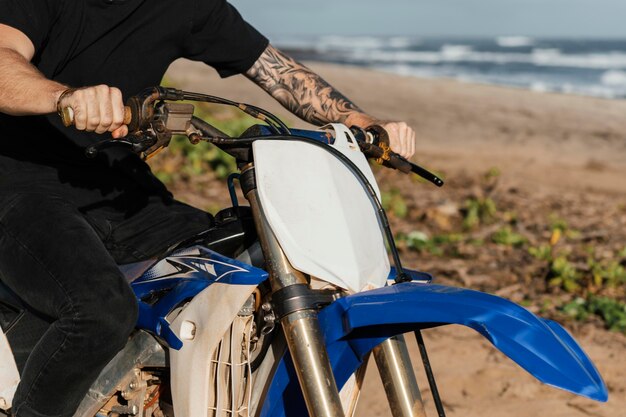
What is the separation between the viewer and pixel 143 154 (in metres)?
2.20

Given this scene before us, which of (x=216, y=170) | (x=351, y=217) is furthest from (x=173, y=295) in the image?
(x=216, y=170)

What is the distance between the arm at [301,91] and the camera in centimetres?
324

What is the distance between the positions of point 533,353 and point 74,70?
70.4 inches

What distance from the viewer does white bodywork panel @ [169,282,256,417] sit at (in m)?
A: 2.28

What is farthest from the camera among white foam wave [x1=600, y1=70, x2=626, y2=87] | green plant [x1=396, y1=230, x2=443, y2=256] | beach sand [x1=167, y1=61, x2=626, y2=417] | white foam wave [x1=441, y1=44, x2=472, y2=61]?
white foam wave [x1=441, y1=44, x2=472, y2=61]

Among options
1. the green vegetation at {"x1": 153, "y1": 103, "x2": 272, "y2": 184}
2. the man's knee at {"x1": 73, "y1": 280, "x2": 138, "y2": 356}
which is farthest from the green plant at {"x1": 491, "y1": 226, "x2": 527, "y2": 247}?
the man's knee at {"x1": 73, "y1": 280, "x2": 138, "y2": 356}

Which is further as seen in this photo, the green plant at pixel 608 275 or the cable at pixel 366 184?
the green plant at pixel 608 275

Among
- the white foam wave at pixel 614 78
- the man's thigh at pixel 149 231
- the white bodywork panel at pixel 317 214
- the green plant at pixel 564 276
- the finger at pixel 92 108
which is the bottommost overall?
the white foam wave at pixel 614 78

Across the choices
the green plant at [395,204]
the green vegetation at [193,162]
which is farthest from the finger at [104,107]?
the green vegetation at [193,162]

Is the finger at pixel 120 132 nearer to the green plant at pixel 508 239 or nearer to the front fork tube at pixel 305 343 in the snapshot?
the front fork tube at pixel 305 343

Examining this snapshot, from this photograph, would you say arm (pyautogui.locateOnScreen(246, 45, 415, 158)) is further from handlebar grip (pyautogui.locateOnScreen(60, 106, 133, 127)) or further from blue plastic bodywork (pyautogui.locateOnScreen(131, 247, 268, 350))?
handlebar grip (pyautogui.locateOnScreen(60, 106, 133, 127))

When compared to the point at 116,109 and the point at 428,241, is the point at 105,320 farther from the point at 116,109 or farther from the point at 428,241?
the point at 428,241

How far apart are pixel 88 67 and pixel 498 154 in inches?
369

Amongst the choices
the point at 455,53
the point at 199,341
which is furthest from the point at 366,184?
the point at 455,53
